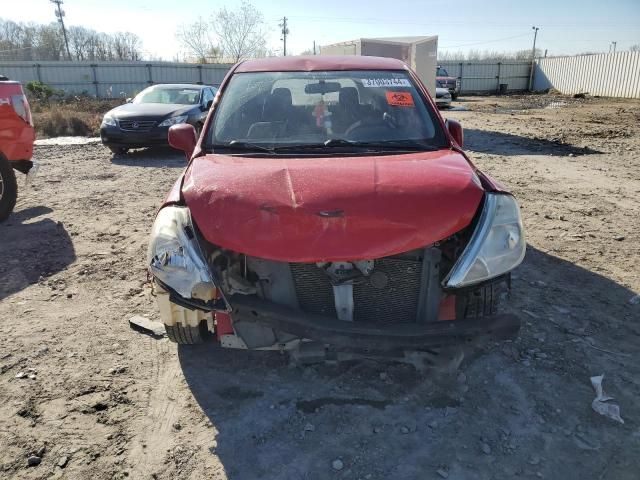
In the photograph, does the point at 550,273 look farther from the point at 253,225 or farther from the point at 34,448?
the point at 34,448

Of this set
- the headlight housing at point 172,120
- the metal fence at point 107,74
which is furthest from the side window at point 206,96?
the metal fence at point 107,74

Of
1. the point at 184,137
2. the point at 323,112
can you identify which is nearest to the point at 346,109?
the point at 323,112

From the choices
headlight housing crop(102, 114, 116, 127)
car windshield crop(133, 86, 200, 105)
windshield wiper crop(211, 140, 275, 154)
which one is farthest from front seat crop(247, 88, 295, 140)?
car windshield crop(133, 86, 200, 105)

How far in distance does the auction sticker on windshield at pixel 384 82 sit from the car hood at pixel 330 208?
120 centimetres

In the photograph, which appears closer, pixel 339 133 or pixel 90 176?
pixel 339 133

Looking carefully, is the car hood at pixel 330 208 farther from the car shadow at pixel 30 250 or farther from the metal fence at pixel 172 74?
the metal fence at pixel 172 74

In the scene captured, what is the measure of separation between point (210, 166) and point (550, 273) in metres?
3.01

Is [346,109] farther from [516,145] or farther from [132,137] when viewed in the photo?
[516,145]

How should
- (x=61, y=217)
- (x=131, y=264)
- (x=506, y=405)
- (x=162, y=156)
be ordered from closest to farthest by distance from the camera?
(x=506, y=405) → (x=131, y=264) → (x=61, y=217) → (x=162, y=156)

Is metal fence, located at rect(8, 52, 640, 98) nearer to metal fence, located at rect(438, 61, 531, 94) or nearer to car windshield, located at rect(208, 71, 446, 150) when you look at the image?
metal fence, located at rect(438, 61, 531, 94)

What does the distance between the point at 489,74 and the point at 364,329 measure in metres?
38.1

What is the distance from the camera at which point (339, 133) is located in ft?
10.7

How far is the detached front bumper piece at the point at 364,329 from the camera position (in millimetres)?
2250

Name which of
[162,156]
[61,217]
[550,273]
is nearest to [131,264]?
[61,217]
